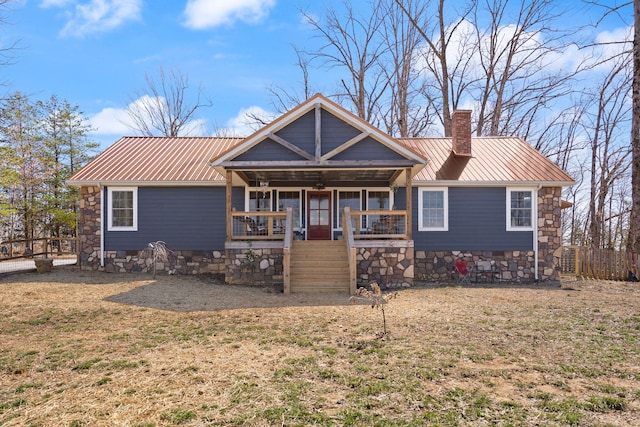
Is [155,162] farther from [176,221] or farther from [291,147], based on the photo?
[291,147]

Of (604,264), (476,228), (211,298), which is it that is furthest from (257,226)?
(604,264)

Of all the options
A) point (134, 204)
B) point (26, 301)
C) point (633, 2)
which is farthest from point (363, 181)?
point (633, 2)

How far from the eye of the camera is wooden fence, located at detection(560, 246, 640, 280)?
43.9 ft

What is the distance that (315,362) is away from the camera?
4875 millimetres

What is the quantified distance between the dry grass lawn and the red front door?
5.30m

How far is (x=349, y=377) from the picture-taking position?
4371mm

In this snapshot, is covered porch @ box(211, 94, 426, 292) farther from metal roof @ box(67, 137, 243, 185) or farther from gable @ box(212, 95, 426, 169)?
metal roof @ box(67, 137, 243, 185)

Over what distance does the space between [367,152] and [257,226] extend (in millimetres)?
3972

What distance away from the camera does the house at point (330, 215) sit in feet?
37.5

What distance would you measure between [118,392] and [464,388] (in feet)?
10.9

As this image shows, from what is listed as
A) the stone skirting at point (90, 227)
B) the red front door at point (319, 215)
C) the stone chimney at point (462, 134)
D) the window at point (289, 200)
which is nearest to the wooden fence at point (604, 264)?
the stone chimney at point (462, 134)

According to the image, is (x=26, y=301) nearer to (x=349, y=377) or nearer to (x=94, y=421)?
(x=94, y=421)

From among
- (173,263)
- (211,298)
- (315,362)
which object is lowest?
(211,298)

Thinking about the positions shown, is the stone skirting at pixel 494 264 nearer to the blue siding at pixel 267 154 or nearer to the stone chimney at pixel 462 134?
the stone chimney at pixel 462 134
